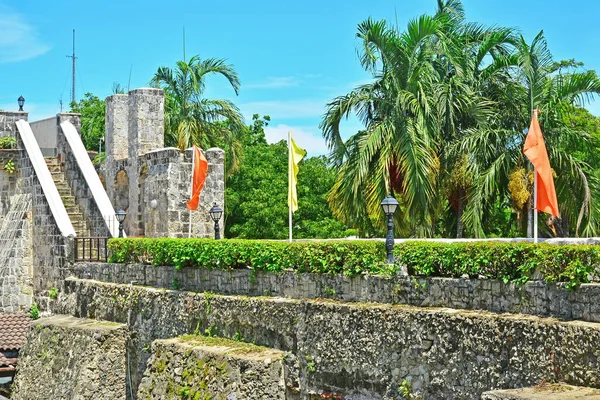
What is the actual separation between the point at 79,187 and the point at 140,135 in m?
2.26

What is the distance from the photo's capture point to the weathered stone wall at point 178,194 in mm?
20531

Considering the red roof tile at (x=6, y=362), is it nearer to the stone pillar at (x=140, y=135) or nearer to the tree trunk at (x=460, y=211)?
the stone pillar at (x=140, y=135)

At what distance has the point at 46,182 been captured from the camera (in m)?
22.4

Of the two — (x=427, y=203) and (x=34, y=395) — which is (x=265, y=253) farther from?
(x=34, y=395)

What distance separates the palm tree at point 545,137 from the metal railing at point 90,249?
805cm

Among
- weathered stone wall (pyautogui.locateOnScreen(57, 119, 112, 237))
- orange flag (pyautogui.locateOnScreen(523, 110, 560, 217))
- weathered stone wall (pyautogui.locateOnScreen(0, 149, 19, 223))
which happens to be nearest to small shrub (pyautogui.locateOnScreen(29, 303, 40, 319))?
weathered stone wall (pyautogui.locateOnScreen(57, 119, 112, 237))

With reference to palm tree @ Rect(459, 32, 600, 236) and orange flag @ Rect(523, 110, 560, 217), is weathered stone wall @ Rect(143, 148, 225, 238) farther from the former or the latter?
orange flag @ Rect(523, 110, 560, 217)

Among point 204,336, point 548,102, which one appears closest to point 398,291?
point 204,336

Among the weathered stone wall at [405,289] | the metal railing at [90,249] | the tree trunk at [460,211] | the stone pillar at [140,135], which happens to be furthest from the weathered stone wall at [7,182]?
the tree trunk at [460,211]

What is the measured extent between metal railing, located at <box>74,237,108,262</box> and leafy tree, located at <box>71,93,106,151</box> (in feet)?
55.9

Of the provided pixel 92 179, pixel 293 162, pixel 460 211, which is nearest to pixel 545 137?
pixel 460 211

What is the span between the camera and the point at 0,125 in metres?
25.0

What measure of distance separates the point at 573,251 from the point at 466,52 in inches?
479

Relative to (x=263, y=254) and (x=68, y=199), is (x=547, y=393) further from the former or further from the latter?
(x=68, y=199)
